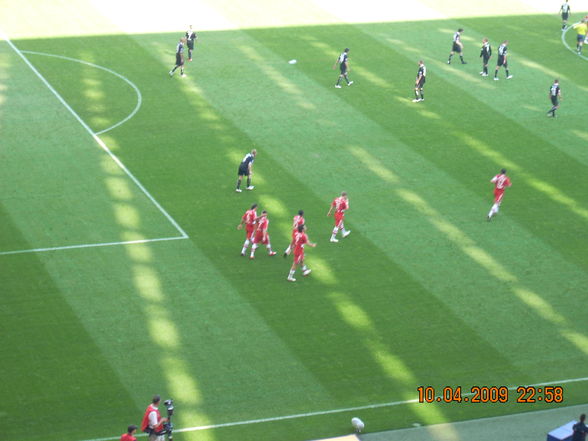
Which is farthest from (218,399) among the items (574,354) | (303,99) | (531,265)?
(303,99)

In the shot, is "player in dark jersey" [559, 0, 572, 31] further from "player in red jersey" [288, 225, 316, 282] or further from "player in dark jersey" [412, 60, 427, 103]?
"player in red jersey" [288, 225, 316, 282]

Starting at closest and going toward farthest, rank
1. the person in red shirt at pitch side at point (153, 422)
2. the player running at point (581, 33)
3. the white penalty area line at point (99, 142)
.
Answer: the person in red shirt at pitch side at point (153, 422) < the white penalty area line at point (99, 142) < the player running at point (581, 33)

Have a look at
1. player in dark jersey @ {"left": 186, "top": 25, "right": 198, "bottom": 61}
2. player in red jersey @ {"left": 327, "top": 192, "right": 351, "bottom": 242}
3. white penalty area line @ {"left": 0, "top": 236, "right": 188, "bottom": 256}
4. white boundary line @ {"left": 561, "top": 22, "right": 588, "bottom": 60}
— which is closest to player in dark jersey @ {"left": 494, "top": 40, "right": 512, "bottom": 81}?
white boundary line @ {"left": 561, "top": 22, "right": 588, "bottom": 60}

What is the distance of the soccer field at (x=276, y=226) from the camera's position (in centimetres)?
2919

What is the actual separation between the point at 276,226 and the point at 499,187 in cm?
831

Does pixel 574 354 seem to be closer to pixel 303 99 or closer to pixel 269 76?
pixel 303 99

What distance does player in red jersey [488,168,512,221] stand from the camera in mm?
39312

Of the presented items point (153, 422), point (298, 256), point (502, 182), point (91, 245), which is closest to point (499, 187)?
point (502, 182)

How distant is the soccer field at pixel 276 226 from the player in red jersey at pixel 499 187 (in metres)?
0.60

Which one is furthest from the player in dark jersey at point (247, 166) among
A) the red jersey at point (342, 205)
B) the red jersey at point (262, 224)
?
the red jersey at point (262, 224)

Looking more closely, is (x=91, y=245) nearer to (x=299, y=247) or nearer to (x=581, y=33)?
(x=299, y=247)

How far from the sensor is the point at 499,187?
39.4 metres
